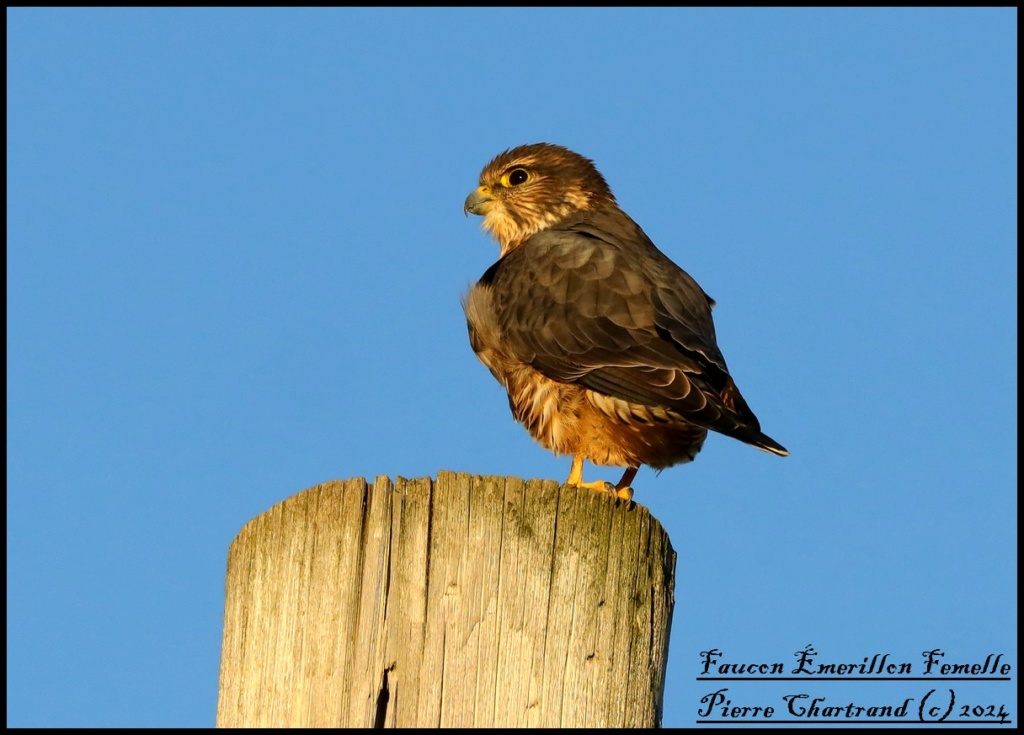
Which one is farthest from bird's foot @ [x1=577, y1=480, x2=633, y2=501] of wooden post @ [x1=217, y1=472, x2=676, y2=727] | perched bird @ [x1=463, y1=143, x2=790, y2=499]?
wooden post @ [x1=217, y1=472, x2=676, y2=727]

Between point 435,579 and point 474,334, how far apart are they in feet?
8.82

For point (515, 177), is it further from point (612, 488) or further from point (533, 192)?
point (612, 488)

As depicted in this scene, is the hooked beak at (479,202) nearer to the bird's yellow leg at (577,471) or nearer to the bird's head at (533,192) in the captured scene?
the bird's head at (533,192)

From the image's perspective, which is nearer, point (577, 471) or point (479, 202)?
point (577, 471)

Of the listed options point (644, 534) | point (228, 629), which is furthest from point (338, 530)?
point (644, 534)

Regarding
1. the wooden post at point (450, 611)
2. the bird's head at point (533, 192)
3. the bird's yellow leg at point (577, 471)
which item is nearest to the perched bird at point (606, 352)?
the bird's yellow leg at point (577, 471)

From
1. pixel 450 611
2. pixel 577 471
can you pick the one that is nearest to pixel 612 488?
pixel 577 471

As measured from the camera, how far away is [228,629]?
2.65 metres

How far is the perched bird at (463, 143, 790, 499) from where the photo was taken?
14.5 feet

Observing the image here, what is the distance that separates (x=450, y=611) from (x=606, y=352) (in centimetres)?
229

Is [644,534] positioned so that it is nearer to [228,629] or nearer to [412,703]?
[412,703]

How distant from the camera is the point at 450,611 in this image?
2.41m

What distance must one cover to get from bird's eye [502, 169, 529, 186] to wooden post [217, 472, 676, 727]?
362 cm

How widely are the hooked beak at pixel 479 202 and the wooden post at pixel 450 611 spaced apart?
11.8 feet
